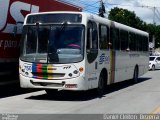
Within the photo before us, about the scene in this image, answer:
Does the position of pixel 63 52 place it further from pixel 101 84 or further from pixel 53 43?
pixel 101 84

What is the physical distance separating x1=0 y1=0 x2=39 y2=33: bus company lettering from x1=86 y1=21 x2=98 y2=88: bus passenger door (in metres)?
2.80

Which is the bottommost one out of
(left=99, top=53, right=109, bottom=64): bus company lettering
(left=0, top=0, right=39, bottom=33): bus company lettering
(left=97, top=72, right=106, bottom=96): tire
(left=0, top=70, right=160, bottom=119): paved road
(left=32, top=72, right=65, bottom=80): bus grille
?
(left=0, top=70, right=160, bottom=119): paved road

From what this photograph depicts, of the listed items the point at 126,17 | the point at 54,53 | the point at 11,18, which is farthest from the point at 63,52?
the point at 126,17

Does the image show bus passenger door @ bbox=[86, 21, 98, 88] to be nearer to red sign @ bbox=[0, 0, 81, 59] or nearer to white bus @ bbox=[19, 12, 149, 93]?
white bus @ bbox=[19, 12, 149, 93]

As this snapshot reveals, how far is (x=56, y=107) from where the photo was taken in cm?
1271

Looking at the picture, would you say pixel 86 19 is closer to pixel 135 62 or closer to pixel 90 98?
pixel 90 98

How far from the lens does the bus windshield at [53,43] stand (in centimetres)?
1406

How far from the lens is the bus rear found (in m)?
14.0

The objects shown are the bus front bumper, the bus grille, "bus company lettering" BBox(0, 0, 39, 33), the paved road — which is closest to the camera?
the paved road

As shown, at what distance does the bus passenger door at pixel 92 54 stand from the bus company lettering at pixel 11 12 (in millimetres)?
2805

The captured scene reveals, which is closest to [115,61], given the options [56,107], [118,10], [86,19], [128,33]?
[128,33]

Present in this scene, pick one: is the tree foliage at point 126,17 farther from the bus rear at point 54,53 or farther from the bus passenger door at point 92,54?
the bus rear at point 54,53

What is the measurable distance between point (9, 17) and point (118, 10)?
64587 millimetres

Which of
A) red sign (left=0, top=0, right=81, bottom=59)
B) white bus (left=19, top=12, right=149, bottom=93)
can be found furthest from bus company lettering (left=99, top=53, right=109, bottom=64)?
red sign (left=0, top=0, right=81, bottom=59)
